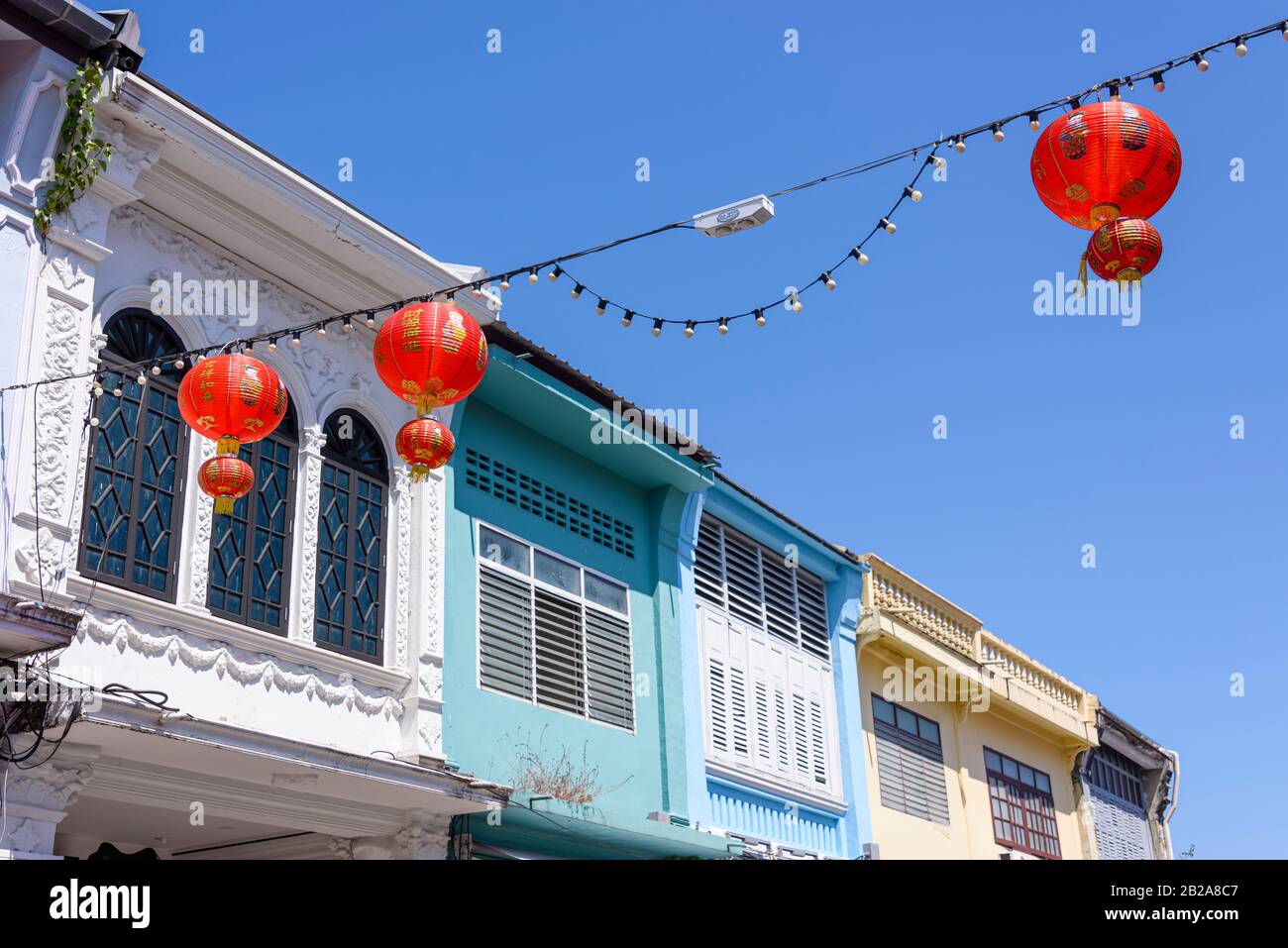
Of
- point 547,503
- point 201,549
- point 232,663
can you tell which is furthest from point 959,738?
point 201,549

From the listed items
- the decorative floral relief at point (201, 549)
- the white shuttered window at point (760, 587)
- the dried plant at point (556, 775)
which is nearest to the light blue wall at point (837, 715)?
the white shuttered window at point (760, 587)

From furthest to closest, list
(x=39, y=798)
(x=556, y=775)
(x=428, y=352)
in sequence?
(x=556, y=775) < (x=39, y=798) < (x=428, y=352)

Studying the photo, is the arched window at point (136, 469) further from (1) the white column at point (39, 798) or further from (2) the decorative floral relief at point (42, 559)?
(1) the white column at point (39, 798)

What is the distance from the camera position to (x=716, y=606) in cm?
1656

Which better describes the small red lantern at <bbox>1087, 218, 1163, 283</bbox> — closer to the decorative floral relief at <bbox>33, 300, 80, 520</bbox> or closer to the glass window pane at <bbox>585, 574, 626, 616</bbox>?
the decorative floral relief at <bbox>33, 300, 80, 520</bbox>

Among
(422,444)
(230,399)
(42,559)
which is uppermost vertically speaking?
(230,399)

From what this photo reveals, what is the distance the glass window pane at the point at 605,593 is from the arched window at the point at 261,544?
13.2 ft

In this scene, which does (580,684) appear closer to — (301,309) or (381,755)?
(381,755)

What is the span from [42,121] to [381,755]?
5249mm

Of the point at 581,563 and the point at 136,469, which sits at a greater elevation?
the point at 581,563

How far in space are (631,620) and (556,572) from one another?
1191 mm

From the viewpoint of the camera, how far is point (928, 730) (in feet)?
66.8

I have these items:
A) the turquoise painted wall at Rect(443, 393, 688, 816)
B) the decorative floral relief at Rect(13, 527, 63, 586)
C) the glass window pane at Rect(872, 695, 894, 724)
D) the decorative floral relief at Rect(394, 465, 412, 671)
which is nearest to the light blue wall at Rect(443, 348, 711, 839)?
the turquoise painted wall at Rect(443, 393, 688, 816)

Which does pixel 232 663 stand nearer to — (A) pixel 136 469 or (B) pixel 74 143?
(A) pixel 136 469
